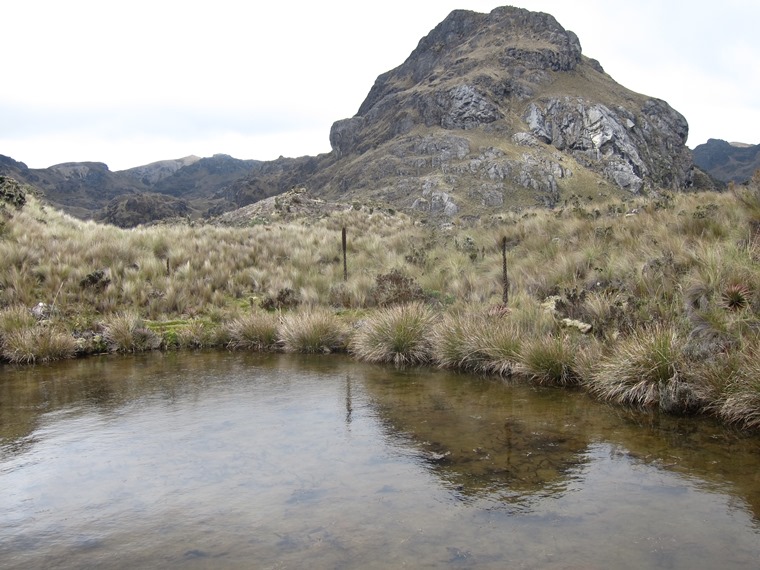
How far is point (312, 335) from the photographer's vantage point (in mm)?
10609

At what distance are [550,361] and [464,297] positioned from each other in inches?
202

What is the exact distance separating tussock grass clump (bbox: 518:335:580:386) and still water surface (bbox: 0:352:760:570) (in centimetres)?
52

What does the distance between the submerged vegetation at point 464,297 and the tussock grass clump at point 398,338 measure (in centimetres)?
3

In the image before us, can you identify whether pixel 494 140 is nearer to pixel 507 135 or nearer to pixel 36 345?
pixel 507 135

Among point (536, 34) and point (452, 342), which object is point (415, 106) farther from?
point (452, 342)

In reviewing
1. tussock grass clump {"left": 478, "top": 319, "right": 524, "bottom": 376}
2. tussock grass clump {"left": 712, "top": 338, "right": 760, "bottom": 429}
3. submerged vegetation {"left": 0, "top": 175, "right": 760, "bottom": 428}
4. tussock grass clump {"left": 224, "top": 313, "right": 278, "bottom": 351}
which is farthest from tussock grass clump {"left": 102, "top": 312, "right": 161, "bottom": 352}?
tussock grass clump {"left": 712, "top": 338, "right": 760, "bottom": 429}

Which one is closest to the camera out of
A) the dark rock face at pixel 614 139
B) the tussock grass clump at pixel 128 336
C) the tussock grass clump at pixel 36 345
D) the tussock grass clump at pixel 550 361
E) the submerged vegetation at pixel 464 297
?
the submerged vegetation at pixel 464 297

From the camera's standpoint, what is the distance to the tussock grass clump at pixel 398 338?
951 centimetres

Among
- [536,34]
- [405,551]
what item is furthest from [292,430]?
[536,34]

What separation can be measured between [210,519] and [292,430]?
6.61 feet

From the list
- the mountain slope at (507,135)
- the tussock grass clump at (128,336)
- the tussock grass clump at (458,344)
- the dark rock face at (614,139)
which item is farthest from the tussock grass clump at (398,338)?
the dark rock face at (614,139)

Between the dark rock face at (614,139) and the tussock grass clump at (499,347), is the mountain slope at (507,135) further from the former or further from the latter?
the tussock grass clump at (499,347)

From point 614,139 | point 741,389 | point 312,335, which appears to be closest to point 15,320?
point 312,335

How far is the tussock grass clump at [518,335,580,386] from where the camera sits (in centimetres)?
760
